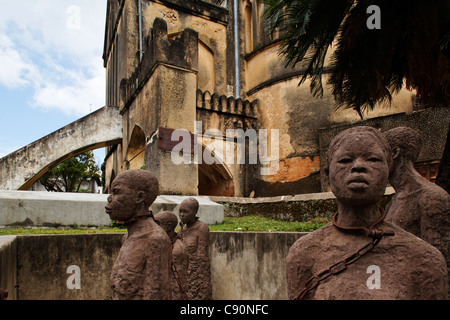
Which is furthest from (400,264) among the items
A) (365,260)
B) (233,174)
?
(233,174)

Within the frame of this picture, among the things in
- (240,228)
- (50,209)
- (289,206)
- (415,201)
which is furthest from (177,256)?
(289,206)

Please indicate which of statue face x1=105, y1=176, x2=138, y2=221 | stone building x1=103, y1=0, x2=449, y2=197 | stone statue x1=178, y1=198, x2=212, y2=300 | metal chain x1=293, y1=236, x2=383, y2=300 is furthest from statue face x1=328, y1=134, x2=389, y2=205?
stone building x1=103, y1=0, x2=449, y2=197

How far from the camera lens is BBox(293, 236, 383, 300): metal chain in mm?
1926

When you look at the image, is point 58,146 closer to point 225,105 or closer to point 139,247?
point 225,105

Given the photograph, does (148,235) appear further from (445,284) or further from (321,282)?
(445,284)

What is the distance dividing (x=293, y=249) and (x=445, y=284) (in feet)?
2.52

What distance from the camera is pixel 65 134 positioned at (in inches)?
564

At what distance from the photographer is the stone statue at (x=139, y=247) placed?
2965 millimetres

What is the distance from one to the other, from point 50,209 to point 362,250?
658 cm

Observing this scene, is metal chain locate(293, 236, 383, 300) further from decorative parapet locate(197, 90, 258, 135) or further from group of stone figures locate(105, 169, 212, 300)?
decorative parapet locate(197, 90, 258, 135)

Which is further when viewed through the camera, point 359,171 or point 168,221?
point 168,221

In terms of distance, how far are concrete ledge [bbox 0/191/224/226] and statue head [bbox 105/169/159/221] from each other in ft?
15.1

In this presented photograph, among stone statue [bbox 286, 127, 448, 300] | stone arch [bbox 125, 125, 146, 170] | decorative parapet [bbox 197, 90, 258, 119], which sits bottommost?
stone statue [bbox 286, 127, 448, 300]

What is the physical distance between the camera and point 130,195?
3.13m
